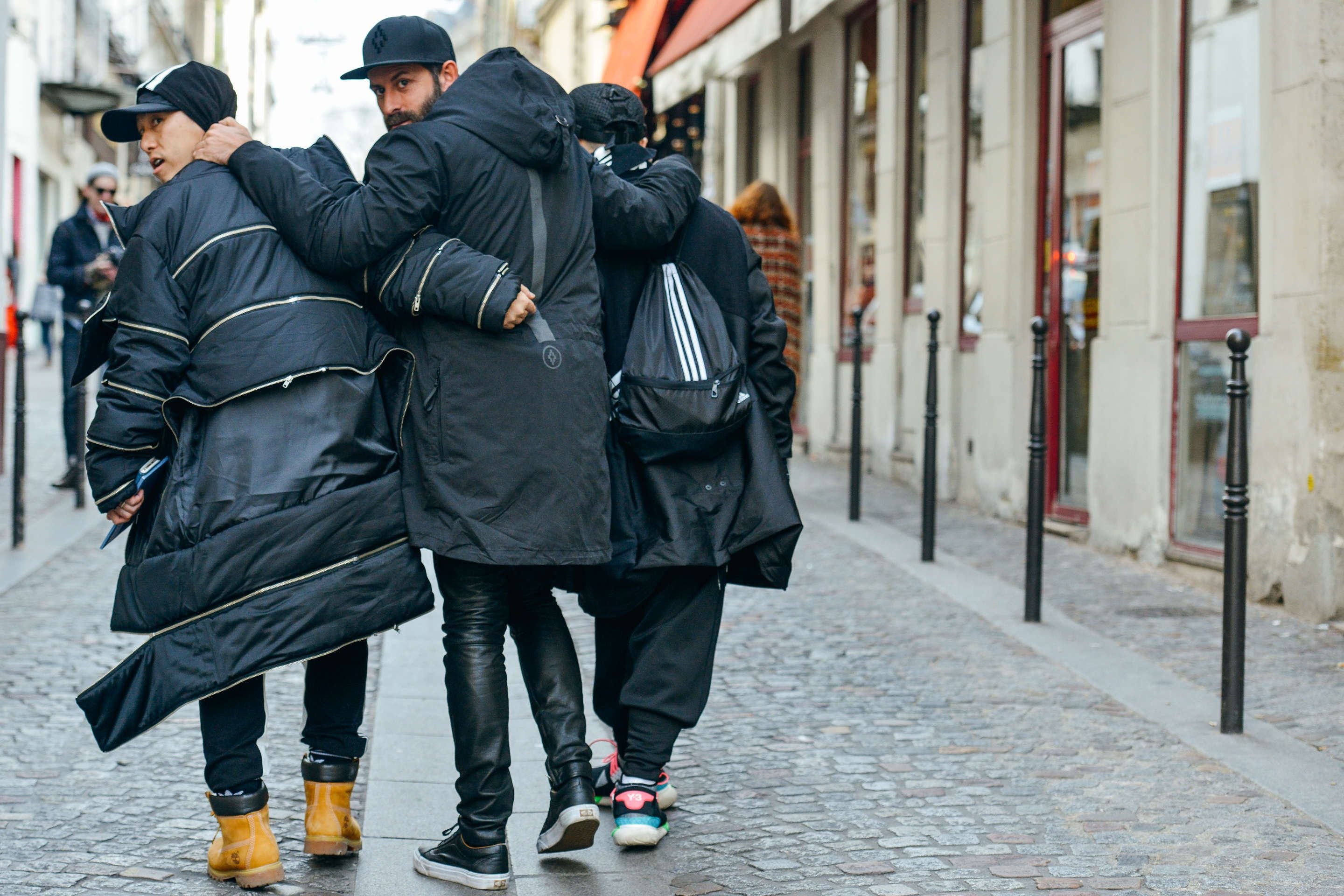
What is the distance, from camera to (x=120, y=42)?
3831 cm

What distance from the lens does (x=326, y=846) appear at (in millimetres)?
3740

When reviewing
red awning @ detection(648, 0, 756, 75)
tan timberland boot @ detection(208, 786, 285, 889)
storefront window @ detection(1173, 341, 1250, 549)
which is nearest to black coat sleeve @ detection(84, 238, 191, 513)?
tan timberland boot @ detection(208, 786, 285, 889)

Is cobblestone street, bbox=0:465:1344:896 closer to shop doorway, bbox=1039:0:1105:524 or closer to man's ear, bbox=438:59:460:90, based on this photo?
man's ear, bbox=438:59:460:90

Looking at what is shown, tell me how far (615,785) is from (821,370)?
10.5 m

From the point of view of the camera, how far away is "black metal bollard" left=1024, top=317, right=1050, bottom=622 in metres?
6.51

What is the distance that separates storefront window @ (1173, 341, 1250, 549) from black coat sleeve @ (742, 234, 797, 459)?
13.4 ft

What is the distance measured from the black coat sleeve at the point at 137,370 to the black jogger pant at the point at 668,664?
122cm

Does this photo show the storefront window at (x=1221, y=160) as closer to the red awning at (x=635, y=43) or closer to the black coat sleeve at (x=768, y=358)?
the black coat sleeve at (x=768, y=358)

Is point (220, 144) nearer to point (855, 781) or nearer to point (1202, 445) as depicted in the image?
point (855, 781)

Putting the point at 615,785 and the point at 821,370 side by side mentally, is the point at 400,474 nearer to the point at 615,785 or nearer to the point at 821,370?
the point at 615,785

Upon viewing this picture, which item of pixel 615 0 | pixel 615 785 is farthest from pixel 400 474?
pixel 615 0

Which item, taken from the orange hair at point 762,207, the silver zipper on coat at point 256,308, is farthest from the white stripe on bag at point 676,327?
the orange hair at point 762,207

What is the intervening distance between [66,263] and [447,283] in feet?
24.5

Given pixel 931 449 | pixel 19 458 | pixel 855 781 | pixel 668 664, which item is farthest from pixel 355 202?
pixel 19 458
